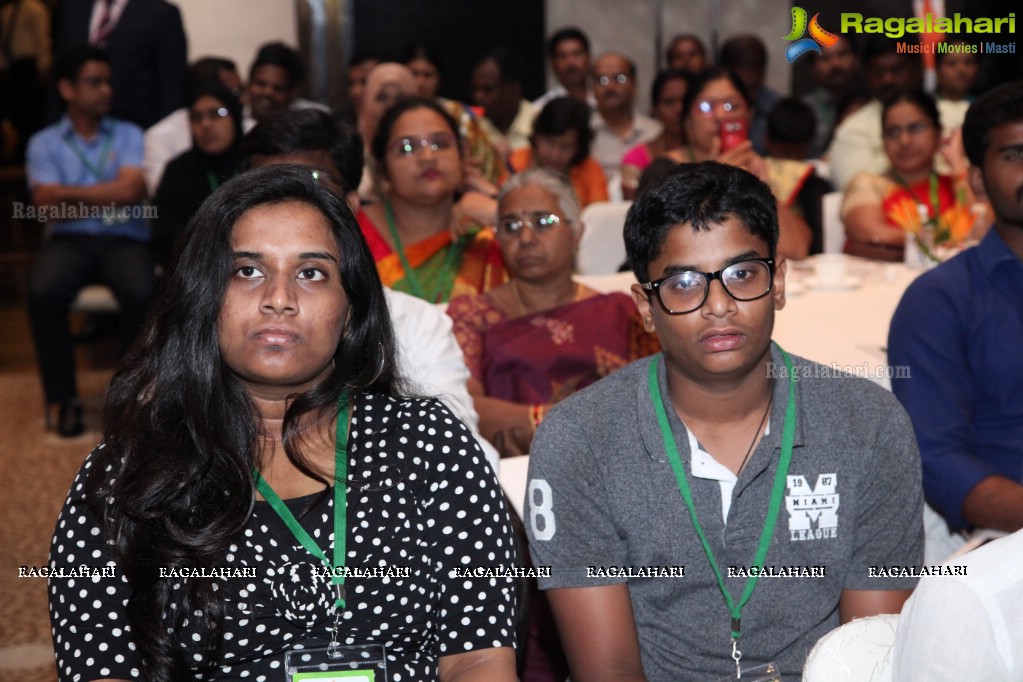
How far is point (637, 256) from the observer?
6.00 ft

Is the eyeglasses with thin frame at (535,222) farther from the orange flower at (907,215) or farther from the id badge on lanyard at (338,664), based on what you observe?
the id badge on lanyard at (338,664)

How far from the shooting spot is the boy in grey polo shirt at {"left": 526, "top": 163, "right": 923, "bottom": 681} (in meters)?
1.69

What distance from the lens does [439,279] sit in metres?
3.40

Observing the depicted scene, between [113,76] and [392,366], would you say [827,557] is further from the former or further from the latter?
[113,76]

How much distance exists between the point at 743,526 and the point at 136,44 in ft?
16.2

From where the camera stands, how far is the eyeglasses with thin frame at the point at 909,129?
4.36 metres

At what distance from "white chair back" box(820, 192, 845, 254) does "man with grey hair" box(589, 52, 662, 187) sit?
5.49 ft

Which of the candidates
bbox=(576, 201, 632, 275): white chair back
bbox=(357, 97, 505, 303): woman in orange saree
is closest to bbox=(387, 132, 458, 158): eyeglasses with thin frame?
bbox=(357, 97, 505, 303): woman in orange saree

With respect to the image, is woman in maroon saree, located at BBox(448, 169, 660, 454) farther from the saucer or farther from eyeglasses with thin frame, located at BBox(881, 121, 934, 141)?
eyeglasses with thin frame, located at BBox(881, 121, 934, 141)

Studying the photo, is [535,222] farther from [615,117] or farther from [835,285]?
[615,117]

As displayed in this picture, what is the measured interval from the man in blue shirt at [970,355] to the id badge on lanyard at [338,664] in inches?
48.6

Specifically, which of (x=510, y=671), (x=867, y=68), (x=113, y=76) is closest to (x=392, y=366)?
(x=510, y=671)

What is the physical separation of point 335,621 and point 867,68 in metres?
5.69

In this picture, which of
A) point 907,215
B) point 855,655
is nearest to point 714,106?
point 907,215
